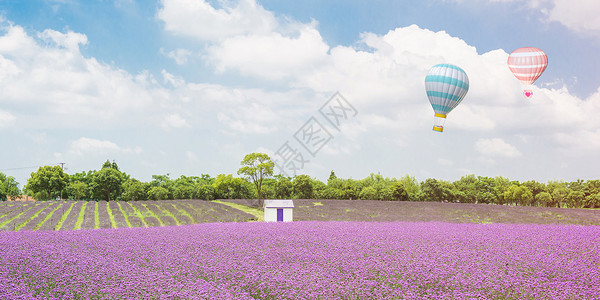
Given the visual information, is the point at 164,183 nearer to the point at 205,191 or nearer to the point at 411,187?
the point at 205,191

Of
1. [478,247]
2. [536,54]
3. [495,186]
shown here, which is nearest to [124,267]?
[478,247]

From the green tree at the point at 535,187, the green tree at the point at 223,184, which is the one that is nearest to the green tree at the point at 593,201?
the green tree at the point at 535,187

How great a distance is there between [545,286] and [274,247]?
553 centimetres

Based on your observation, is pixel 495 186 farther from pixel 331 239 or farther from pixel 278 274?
pixel 278 274

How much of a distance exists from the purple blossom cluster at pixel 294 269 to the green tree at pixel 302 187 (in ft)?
152

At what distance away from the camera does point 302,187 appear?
5753cm

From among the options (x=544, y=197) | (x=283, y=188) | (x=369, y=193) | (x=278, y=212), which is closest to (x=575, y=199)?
(x=544, y=197)

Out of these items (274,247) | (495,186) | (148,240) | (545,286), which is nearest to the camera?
(545,286)

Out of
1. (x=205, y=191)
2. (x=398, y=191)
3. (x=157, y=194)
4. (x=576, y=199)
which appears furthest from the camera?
(x=205, y=191)

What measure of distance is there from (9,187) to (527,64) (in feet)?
256

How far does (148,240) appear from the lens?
1094 cm

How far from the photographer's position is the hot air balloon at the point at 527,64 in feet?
80.1

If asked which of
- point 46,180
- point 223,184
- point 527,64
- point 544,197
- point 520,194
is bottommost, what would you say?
point 544,197

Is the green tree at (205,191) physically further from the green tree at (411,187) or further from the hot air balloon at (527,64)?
the hot air balloon at (527,64)
